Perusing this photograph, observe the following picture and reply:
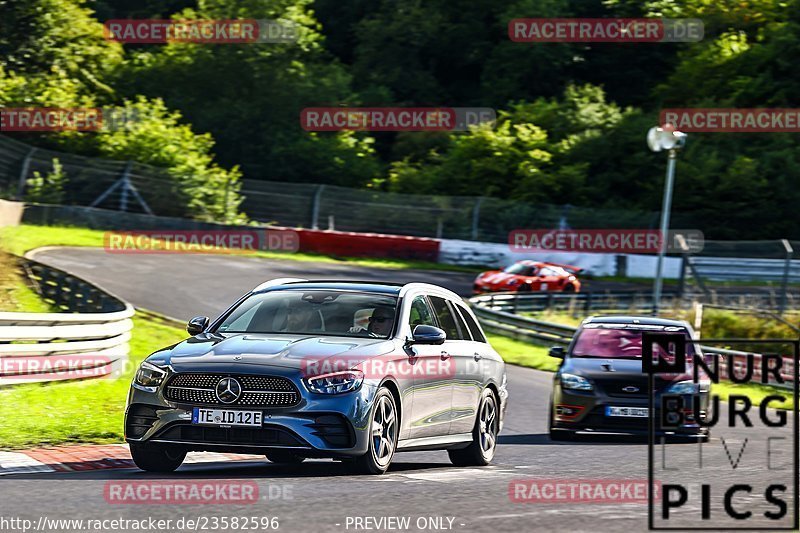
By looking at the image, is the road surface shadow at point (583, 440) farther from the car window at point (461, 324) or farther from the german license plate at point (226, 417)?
the german license plate at point (226, 417)

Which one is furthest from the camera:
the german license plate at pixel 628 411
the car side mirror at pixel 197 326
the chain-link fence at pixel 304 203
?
the chain-link fence at pixel 304 203

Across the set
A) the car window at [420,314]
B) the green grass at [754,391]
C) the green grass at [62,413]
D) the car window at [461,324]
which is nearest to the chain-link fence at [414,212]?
the green grass at [754,391]

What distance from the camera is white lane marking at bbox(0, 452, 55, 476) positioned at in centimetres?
1005

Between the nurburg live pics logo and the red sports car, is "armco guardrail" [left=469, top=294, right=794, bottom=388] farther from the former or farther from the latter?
the nurburg live pics logo

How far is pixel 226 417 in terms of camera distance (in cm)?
978

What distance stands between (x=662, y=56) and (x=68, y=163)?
116 feet

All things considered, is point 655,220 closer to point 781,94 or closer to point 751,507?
point 781,94

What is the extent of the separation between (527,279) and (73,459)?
1132 inches

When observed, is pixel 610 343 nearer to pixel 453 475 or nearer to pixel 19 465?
pixel 453 475

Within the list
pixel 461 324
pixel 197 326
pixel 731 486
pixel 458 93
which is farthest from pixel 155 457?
pixel 458 93

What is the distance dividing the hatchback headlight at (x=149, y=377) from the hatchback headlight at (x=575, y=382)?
6749mm

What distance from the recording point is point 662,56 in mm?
69000

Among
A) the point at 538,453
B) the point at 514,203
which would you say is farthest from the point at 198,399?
the point at 514,203

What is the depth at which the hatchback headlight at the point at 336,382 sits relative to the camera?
9836 millimetres
